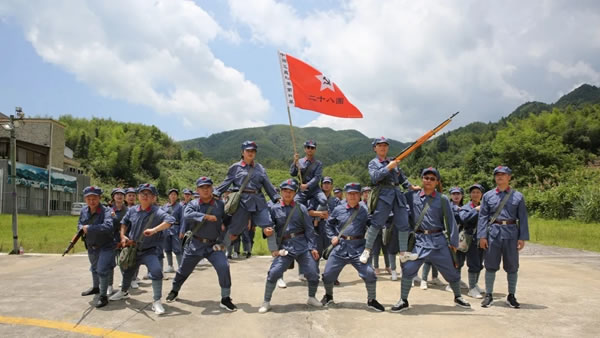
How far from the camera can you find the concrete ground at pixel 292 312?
5.20 metres

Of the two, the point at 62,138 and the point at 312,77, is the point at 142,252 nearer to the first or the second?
the point at 312,77

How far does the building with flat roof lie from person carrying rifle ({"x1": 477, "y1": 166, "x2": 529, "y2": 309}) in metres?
37.5

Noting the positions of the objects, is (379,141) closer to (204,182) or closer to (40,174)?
(204,182)

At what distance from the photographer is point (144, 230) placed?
673 cm

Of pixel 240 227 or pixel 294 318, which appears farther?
pixel 240 227

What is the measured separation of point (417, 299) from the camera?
273 inches

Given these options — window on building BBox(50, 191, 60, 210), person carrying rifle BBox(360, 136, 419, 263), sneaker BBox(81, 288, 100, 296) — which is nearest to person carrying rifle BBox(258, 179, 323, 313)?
person carrying rifle BBox(360, 136, 419, 263)

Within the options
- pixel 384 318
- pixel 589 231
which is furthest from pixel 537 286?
pixel 589 231

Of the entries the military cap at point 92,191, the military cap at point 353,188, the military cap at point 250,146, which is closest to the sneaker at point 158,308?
the military cap at point 92,191

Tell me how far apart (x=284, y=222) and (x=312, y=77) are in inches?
129

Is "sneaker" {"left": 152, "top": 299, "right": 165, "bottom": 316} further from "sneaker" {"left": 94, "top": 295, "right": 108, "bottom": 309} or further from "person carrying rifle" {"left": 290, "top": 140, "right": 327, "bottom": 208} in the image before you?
"person carrying rifle" {"left": 290, "top": 140, "right": 327, "bottom": 208}

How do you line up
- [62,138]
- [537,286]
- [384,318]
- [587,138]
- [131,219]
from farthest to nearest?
1. [587,138]
2. [62,138]
3. [537,286]
4. [131,219]
5. [384,318]

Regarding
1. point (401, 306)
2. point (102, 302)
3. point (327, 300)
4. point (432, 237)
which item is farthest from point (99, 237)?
point (432, 237)

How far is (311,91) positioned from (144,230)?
4.13m
